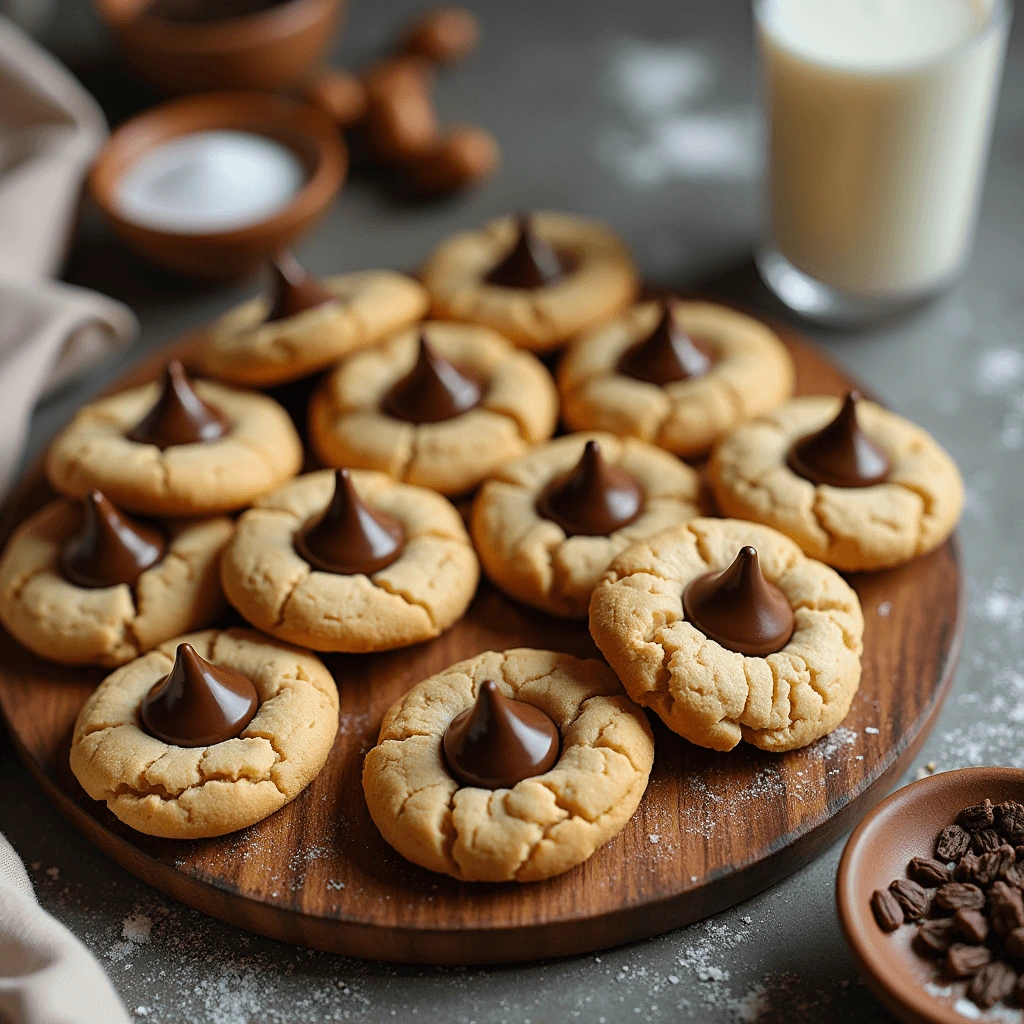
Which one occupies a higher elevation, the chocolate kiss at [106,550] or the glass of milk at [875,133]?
the glass of milk at [875,133]

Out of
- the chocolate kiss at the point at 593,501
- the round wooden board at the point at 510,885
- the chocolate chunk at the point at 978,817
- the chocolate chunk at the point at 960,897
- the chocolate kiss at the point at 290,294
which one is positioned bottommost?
the round wooden board at the point at 510,885

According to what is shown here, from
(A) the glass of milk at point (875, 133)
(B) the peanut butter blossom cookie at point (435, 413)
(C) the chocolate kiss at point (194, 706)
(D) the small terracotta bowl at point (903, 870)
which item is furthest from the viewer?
(A) the glass of milk at point (875, 133)

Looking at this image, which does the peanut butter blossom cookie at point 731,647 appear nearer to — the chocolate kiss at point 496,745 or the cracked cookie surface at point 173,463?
the chocolate kiss at point 496,745

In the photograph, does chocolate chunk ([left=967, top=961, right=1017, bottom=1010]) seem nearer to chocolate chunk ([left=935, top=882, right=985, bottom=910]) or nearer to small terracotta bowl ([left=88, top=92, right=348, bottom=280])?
chocolate chunk ([left=935, top=882, right=985, bottom=910])

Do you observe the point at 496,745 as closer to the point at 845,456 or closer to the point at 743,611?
the point at 743,611

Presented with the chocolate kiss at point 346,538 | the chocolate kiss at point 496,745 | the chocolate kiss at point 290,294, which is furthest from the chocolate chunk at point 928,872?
the chocolate kiss at point 290,294

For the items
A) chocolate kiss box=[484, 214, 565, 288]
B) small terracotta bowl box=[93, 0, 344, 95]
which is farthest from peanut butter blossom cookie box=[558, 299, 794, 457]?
small terracotta bowl box=[93, 0, 344, 95]
